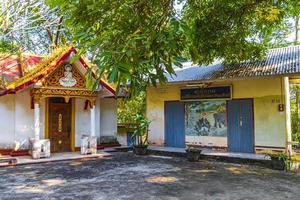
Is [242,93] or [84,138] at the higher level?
[242,93]

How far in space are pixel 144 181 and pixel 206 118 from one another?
576 cm

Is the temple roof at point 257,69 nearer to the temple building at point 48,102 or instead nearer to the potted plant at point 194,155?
the potted plant at point 194,155

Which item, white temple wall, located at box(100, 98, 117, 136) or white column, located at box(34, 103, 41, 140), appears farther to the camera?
white temple wall, located at box(100, 98, 117, 136)

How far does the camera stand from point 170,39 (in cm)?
323

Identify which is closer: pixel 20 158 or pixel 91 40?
pixel 91 40

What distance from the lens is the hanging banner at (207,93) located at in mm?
12281

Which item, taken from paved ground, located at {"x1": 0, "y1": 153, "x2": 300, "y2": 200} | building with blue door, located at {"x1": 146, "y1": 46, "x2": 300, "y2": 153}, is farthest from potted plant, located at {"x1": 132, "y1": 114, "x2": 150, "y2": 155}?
paved ground, located at {"x1": 0, "y1": 153, "x2": 300, "y2": 200}

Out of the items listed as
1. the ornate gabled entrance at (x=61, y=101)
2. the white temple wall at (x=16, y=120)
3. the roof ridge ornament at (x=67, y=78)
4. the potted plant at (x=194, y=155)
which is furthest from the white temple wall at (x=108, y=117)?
the potted plant at (x=194, y=155)

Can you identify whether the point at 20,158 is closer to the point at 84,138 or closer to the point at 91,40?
the point at 84,138

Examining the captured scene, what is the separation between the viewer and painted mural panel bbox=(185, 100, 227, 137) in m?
12.5

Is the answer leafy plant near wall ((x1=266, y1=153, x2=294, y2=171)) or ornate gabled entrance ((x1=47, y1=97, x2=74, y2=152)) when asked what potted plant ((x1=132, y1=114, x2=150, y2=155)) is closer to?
ornate gabled entrance ((x1=47, y1=97, x2=74, y2=152))

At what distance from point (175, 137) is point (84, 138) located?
3920 mm

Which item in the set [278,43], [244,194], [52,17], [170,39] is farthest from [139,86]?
[278,43]

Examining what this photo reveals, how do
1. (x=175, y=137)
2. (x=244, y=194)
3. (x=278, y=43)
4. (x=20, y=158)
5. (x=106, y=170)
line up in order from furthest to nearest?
(x=278, y=43) → (x=175, y=137) → (x=20, y=158) → (x=106, y=170) → (x=244, y=194)
